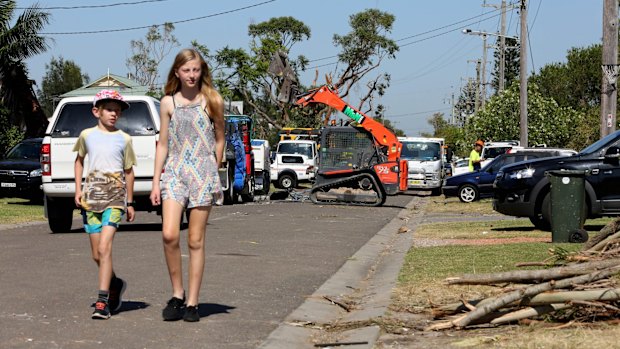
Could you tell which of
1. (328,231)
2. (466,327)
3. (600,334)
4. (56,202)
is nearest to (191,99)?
(466,327)

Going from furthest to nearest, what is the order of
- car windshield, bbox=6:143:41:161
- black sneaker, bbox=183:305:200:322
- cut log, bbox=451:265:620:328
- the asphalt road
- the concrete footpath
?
car windshield, bbox=6:143:41:161 < black sneaker, bbox=183:305:200:322 < the concrete footpath < the asphalt road < cut log, bbox=451:265:620:328

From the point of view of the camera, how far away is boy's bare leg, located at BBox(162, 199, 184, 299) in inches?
313

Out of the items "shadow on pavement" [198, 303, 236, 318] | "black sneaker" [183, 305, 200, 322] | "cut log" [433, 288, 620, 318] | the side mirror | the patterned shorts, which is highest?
the side mirror

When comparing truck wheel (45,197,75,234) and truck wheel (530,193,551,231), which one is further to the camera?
truck wheel (45,197,75,234)

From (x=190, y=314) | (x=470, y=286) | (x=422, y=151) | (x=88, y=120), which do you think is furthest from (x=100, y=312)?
(x=422, y=151)

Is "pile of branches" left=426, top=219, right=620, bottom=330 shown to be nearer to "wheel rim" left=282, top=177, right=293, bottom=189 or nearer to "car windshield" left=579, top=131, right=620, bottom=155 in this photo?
"car windshield" left=579, top=131, right=620, bottom=155

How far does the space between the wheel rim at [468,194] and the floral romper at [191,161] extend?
25.3 metres

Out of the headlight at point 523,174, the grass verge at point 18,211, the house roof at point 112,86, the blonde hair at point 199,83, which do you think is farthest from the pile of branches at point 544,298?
the house roof at point 112,86

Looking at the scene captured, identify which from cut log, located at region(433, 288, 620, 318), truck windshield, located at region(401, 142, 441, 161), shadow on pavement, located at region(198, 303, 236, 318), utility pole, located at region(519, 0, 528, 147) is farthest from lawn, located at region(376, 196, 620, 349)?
truck windshield, located at region(401, 142, 441, 161)

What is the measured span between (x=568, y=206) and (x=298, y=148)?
35.3 meters

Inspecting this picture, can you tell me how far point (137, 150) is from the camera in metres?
17.3

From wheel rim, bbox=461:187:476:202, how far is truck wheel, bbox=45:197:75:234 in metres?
17.0

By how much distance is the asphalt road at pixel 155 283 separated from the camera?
300 inches

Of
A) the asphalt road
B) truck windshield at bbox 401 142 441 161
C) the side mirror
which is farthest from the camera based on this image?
truck windshield at bbox 401 142 441 161
